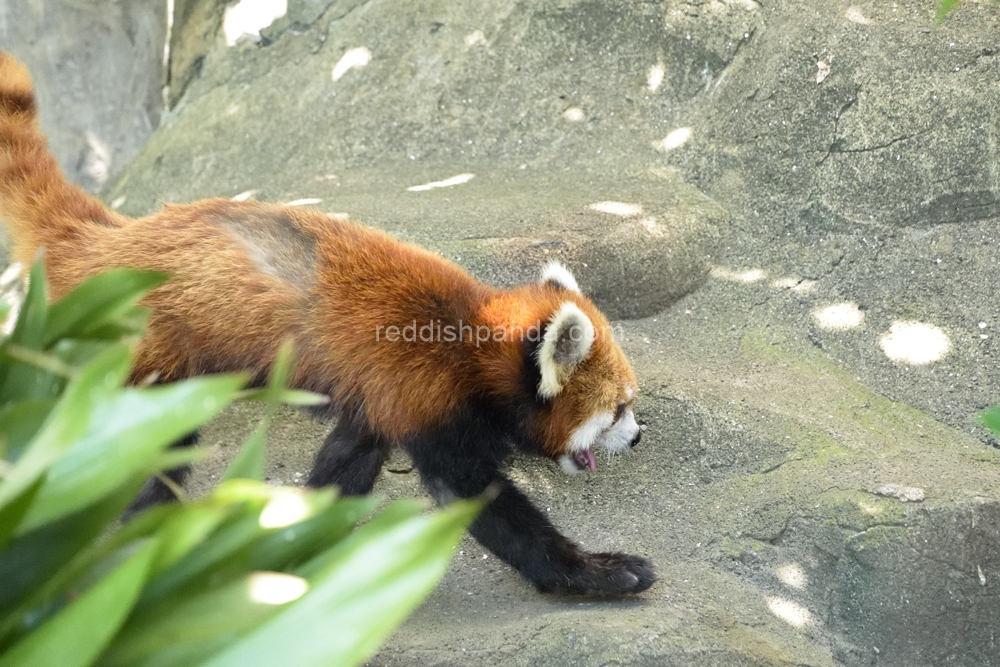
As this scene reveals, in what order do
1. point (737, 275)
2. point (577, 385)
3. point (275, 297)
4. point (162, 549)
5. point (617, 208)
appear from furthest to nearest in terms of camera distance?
point (617, 208) → point (737, 275) → point (577, 385) → point (275, 297) → point (162, 549)

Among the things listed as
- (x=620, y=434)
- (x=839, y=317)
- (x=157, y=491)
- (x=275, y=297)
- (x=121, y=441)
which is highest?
(x=121, y=441)

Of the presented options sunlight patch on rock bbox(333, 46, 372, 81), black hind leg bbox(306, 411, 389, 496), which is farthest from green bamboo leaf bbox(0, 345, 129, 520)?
sunlight patch on rock bbox(333, 46, 372, 81)

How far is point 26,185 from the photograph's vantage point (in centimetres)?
355

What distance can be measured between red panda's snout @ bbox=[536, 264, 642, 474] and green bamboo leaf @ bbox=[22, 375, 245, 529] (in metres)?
2.34

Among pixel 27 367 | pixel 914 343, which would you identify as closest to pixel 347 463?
pixel 27 367

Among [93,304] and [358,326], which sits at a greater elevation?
[93,304]

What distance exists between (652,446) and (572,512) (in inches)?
22.7

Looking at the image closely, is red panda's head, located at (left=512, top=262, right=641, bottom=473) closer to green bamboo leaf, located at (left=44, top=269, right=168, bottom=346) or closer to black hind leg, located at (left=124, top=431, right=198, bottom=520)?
black hind leg, located at (left=124, top=431, right=198, bottom=520)

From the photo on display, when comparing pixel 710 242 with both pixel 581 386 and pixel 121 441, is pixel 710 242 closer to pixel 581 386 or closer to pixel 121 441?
pixel 581 386

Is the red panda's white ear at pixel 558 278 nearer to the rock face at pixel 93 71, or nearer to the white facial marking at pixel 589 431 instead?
the white facial marking at pixel 589 431

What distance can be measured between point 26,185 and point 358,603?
3.24 meters

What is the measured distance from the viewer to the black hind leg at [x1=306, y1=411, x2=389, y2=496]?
3.87 metres

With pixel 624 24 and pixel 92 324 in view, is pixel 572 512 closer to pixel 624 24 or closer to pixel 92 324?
pixel 92 324

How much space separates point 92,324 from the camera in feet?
4.69
